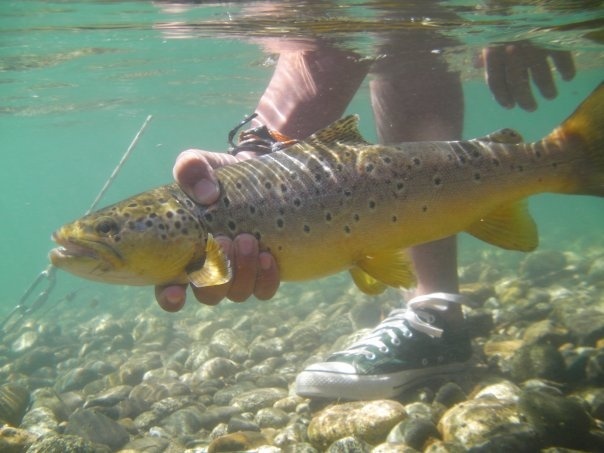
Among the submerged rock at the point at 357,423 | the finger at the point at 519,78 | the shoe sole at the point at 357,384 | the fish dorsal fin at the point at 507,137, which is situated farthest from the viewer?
the finger at the point at 519,78

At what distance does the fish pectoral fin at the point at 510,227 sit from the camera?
A: 308cm

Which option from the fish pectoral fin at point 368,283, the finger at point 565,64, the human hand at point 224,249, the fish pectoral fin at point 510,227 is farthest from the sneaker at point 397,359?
the finger at point 565,64

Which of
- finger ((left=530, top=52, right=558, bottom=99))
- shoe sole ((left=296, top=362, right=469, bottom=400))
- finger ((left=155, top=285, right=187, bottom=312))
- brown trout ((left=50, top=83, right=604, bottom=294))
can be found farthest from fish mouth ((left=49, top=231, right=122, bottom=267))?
finger ((left=530, top=52, right=558, bottom=99))

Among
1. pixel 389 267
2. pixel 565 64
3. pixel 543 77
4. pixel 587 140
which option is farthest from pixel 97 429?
pixel 565 64

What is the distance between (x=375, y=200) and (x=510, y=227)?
98cm

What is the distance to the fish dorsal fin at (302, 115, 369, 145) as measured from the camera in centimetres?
317

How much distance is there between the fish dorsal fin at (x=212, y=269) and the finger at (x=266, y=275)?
26 cm

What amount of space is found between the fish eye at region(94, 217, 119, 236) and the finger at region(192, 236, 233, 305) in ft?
1.91

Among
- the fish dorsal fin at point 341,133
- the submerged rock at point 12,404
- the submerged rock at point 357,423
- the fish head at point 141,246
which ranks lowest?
the submerged rock at point 12,404

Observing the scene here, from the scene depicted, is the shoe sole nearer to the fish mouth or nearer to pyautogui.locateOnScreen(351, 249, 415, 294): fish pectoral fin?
pyautogui.locateOnScreen(351, 249, 415, 294): fish pectoral fin

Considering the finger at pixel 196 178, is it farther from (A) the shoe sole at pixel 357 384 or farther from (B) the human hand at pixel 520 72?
(B) the human hand at pixel 520 72

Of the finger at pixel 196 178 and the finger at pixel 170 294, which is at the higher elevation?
the finger at pixel 196 178

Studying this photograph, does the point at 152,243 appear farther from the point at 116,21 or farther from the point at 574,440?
the point at 116,21

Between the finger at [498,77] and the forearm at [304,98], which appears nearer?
the forearm at [304,98]
